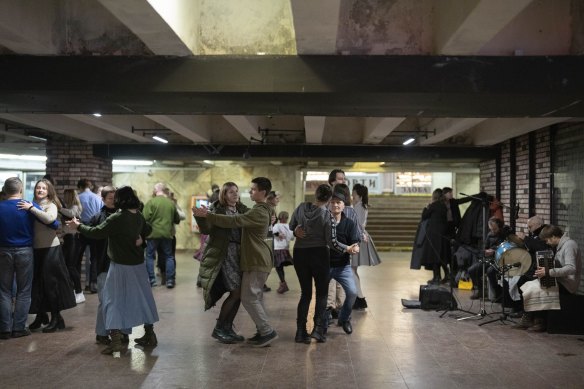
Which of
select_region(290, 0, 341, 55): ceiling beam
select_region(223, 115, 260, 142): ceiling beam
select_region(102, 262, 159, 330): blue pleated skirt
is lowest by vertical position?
select_region(102, 262, 159, 330): blue pleated skirt

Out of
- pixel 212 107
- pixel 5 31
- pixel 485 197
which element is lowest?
pixel 485 197

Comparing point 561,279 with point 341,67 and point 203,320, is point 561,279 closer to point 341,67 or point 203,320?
point 341,67

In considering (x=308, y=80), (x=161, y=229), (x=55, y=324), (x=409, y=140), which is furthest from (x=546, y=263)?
(x=161, y=229)

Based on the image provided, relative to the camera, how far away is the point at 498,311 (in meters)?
7.97

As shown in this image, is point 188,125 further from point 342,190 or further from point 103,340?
point 103,340

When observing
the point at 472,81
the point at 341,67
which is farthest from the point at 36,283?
the point at 472,81

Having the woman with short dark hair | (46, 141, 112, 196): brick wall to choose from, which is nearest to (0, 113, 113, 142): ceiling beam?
(46, 141, 112, 196): brick wall

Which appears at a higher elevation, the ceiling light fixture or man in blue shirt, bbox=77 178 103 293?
the ceiling light fixture

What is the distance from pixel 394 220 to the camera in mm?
21031

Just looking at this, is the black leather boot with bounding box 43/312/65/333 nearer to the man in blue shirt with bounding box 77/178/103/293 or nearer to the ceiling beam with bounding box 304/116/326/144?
the man in blue shirt with bounding box 77/178/103/293

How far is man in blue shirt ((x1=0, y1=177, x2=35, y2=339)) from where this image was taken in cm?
605

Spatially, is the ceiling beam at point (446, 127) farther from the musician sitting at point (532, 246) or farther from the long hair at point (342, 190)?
the long hair at point (342, 190)

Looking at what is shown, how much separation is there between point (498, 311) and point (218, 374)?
186 inches

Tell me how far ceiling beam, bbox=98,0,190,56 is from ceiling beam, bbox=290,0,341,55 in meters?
0.91
